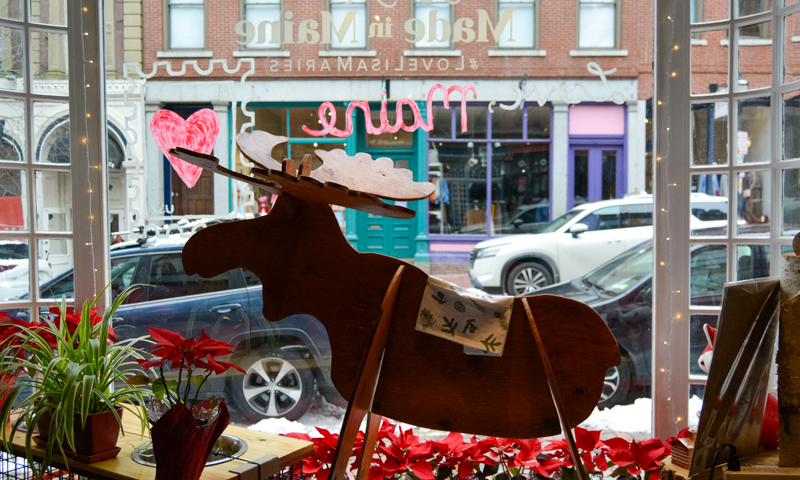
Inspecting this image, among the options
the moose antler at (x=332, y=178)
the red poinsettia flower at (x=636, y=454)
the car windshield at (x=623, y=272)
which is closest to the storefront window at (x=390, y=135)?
the car windshield at (x=623, y=272)

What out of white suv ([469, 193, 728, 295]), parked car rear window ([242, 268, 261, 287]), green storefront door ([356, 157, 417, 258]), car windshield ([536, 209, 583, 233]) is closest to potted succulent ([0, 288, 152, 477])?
parked car rear window ([242, 268, 261, 287])

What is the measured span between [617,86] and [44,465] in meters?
2.86

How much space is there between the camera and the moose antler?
3.80 ft

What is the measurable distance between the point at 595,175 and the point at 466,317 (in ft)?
7.60

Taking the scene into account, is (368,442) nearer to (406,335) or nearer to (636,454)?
(406,335)

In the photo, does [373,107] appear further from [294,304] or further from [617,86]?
[294,304]

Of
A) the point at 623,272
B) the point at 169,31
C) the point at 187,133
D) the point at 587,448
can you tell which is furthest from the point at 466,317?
the point at 169,31

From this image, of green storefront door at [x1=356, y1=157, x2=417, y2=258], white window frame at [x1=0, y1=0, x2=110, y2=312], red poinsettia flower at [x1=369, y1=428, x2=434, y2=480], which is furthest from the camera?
green storefront door at [x1=356, y1=157, x2=417, y2=258]

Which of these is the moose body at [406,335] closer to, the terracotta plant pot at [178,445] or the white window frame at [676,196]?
the terracotta plant pot at [178,445]

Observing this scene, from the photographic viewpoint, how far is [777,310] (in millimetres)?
1194

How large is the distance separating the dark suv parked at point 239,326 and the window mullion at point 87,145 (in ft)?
2.12

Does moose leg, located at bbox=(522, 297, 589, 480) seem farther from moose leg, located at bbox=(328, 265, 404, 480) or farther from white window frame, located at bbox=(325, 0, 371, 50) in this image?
white window frame, located at bbox=(325, 0, 371, 50)

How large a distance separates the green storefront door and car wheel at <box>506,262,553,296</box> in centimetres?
58

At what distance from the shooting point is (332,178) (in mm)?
1265
